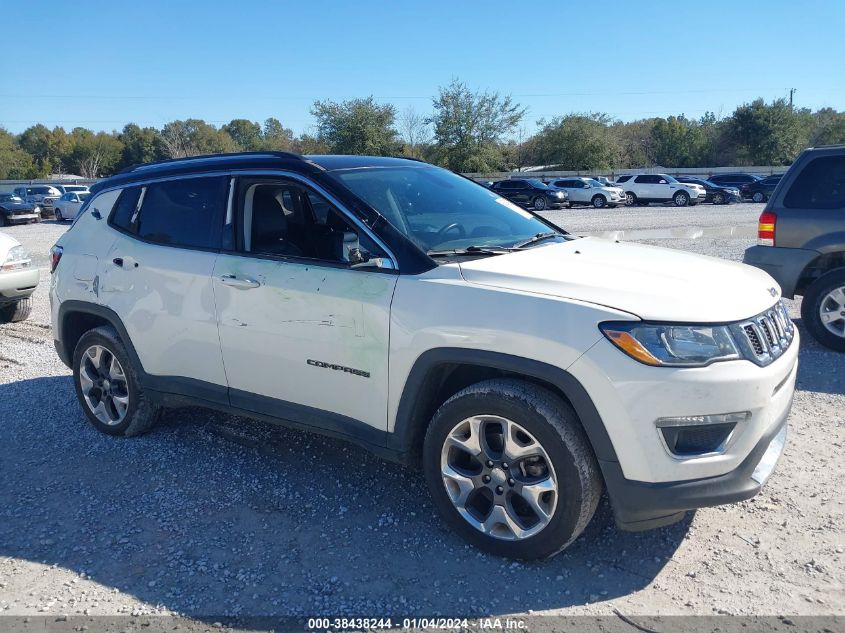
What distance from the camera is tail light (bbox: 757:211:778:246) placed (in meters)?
6.70

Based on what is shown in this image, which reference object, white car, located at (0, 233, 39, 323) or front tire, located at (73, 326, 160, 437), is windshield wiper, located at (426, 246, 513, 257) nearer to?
front tire, located at (73, 326, 160, 437)

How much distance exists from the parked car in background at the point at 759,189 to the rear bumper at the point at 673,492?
3758cm

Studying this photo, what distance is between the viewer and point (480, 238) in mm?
3904

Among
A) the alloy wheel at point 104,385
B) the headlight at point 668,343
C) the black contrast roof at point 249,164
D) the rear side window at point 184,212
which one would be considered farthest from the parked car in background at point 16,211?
the headlight at point 668,343

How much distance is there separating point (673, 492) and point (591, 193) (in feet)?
115

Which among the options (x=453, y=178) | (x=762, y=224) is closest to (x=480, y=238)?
(x=453, y=178)

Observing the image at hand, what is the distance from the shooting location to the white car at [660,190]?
35688 mm

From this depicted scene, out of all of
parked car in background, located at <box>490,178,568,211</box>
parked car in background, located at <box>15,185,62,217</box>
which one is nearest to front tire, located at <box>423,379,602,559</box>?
parked car in background, located at <box>490,178,568,211</box>

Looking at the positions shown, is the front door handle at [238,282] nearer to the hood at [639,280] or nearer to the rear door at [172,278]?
the rear door at [172,278]

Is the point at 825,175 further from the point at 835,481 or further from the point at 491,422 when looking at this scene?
the point at 491,422

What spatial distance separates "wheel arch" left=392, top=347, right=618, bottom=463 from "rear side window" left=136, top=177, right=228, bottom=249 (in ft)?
5.38

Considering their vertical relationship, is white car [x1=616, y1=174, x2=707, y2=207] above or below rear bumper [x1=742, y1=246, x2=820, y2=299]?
above

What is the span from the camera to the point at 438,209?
13.4ft

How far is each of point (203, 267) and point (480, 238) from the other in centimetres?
165
